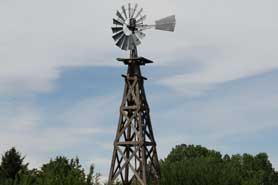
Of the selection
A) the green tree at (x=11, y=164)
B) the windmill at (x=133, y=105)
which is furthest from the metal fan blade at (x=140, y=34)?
the green tree at (x=11, y=164)

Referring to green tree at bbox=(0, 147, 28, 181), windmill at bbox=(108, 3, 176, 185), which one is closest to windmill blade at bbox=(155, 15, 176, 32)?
windmill at bbox=(108, 3, 176, 185)

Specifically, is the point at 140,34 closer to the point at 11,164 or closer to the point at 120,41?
the point at 120,41

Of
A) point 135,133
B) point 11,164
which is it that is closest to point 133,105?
point 135,133

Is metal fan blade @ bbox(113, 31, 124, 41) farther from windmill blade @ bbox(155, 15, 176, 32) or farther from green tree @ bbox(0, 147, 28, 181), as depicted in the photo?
green tree @ bbox(0, 147, 28, 181)

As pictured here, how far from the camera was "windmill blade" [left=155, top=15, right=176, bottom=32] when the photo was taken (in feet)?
94.9

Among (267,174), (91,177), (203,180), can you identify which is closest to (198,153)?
(267,174)

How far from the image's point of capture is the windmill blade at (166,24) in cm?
2894

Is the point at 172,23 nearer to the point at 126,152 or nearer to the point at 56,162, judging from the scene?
the point at 126,152

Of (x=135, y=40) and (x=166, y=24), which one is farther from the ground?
(x=166, y=24)

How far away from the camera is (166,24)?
28969 mm

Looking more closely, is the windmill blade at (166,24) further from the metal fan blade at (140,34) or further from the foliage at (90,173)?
the foliage at (90,173)

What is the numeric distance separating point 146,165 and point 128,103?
11.3 ft

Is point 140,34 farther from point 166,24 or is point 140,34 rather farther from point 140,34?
point 166,24

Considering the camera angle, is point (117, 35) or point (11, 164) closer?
point (117, 35)
